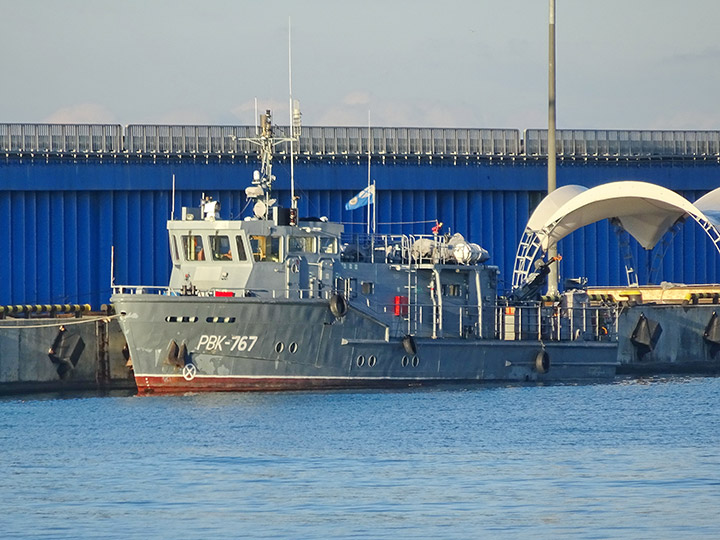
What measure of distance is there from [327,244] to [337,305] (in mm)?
2171

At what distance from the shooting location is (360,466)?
30.8 m

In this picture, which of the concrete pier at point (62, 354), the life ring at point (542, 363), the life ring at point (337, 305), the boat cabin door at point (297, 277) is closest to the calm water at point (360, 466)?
the concrete pier at point (62, 354)

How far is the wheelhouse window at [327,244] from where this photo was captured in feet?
141

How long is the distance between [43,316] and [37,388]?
283cm

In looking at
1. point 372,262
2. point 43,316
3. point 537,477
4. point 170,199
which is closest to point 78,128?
point 170,199

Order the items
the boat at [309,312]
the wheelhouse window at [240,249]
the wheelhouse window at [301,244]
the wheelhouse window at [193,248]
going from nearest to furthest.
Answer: the boat at [309,312]
the wheelhouse window at [240,249]
the wheelhouse window at [301,244]
the wheelhouse window at [193,248]

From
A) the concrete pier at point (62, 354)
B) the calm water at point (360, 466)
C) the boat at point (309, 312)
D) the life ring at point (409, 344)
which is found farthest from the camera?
the concrete pier at point (62, 354)

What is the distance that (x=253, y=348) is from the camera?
4128cm

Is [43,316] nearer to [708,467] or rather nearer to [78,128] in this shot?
[78,128]

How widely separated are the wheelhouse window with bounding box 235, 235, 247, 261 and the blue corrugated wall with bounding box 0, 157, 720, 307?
255 inches

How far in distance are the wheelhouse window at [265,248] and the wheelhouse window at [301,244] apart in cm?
39

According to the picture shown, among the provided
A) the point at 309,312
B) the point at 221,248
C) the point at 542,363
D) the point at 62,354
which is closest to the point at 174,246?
the point at 221,248

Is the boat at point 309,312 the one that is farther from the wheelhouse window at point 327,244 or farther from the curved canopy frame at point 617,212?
the curved canopy frame at point 617,212

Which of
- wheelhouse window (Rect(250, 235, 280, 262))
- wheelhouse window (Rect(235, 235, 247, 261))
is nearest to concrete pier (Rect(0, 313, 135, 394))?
wheelhouse window (Rect(235, 235, 247, 261))
